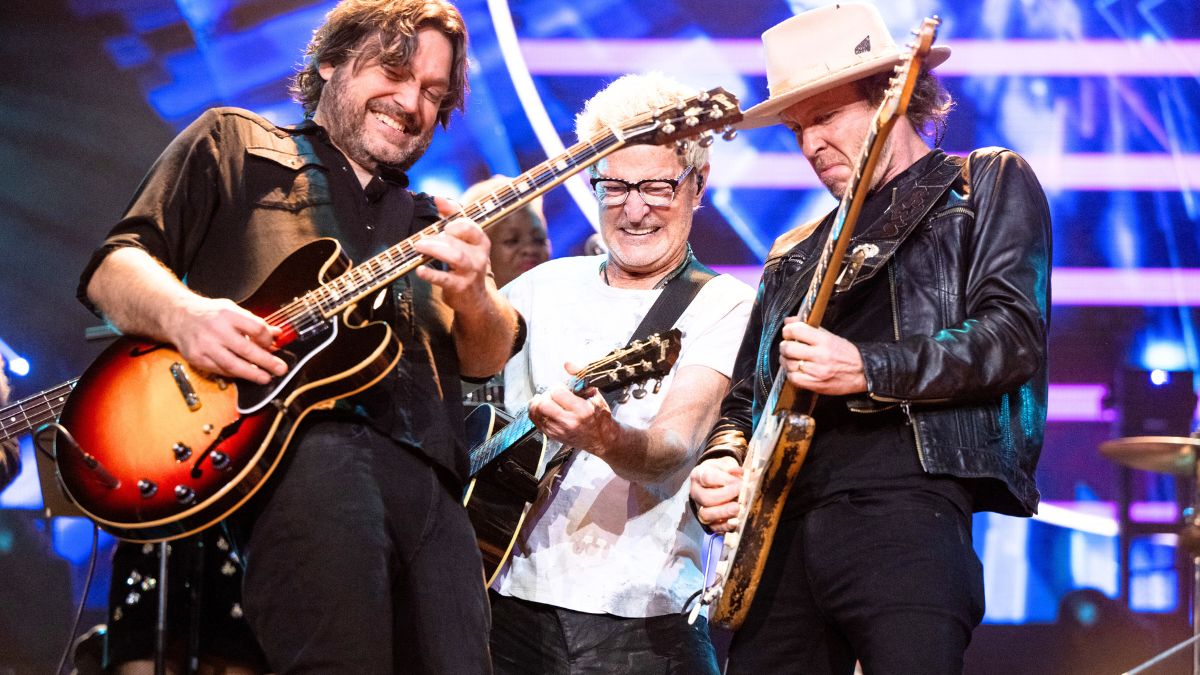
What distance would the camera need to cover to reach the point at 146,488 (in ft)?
7.50

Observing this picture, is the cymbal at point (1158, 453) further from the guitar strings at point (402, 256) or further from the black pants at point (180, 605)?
the black pants at point (180, 605)

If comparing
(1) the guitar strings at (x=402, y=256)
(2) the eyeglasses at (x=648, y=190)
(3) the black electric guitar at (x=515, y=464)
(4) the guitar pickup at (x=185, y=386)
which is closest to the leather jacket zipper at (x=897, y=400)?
(1) the guitar strings at (x=402, y=256)

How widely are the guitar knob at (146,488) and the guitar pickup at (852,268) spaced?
5.00ft

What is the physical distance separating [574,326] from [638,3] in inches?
106

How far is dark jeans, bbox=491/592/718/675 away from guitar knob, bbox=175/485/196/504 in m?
1.49

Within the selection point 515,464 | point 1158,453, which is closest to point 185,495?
point 515,464

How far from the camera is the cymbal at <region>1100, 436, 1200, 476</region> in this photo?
4.71 metres

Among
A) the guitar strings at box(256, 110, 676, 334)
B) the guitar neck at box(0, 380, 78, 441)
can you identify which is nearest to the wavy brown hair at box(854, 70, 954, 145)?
the guitar strings at box(256, 110, 676, 334)

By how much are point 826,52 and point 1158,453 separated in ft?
8.74

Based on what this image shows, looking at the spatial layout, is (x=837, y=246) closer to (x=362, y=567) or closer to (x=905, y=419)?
(x=905, y=419)

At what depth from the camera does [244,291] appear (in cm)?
249

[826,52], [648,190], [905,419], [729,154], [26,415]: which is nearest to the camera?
[905,419]

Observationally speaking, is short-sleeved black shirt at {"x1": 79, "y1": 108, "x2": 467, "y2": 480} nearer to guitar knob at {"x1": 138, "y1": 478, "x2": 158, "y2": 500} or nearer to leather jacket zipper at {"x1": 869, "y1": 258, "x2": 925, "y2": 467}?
guitar knob at {"x1": 138, "y1": 478, "x2": 158, "y2": 500}

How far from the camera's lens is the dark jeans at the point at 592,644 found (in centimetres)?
342
